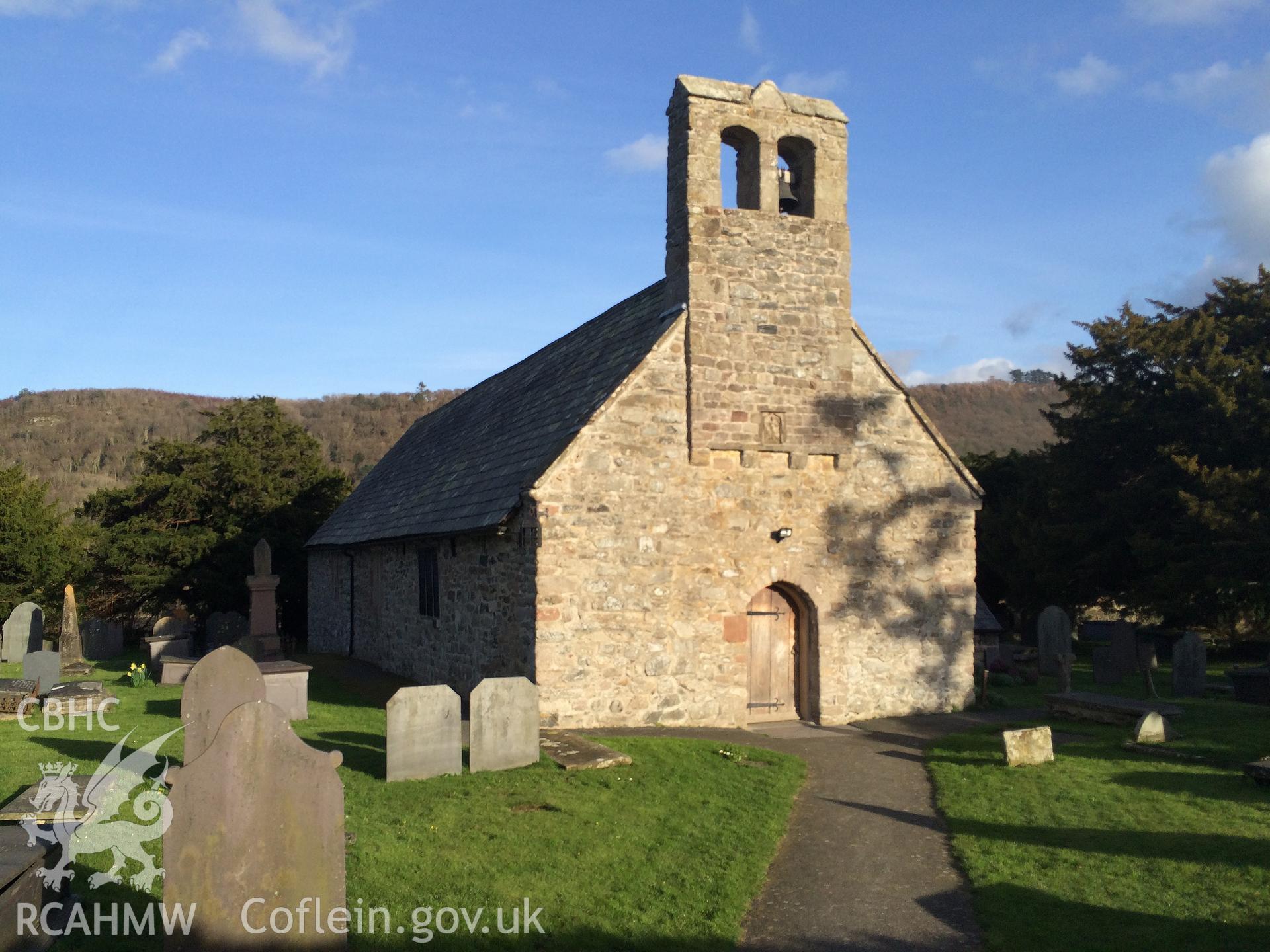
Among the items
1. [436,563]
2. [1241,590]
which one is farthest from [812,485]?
[1241,590]

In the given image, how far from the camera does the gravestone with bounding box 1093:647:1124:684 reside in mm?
20516

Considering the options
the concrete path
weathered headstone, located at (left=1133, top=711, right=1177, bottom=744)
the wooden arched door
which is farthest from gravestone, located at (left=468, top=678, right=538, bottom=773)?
weathered headstone, located at (left=1133, top=711, right=1177, bottom=744)

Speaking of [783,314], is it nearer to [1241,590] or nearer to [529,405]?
[529,405]

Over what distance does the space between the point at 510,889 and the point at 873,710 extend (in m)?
9.73

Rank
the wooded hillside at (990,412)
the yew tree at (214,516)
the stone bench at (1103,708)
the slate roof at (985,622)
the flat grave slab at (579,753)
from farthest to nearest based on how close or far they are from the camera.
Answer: the wooded hillside at (990,412) → the yew tree at (214,516) → the slate roof at (985,622) → the stone bench at (1103,708) → the flat grave slab at (579,753)

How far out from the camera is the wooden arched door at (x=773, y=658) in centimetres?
1523

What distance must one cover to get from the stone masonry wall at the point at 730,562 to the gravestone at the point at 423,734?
2653 millimetres

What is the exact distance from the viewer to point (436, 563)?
18062 mm

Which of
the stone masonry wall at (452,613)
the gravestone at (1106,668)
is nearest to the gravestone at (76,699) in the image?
the stone masonry wall at (452,613)

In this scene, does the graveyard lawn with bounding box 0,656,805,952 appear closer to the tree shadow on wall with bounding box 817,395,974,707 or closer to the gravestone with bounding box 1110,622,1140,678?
the tree shadow on wall with bounding box 817,395,974,707

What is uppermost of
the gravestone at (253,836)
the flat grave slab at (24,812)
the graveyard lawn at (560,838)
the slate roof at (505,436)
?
the slate roof at (505,436)

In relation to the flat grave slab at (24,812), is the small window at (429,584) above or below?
above

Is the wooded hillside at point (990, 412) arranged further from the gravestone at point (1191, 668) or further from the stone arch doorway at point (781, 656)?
the stone arch doorway at point (781, 656)

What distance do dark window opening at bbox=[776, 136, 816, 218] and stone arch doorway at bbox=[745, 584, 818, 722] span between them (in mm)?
6309
